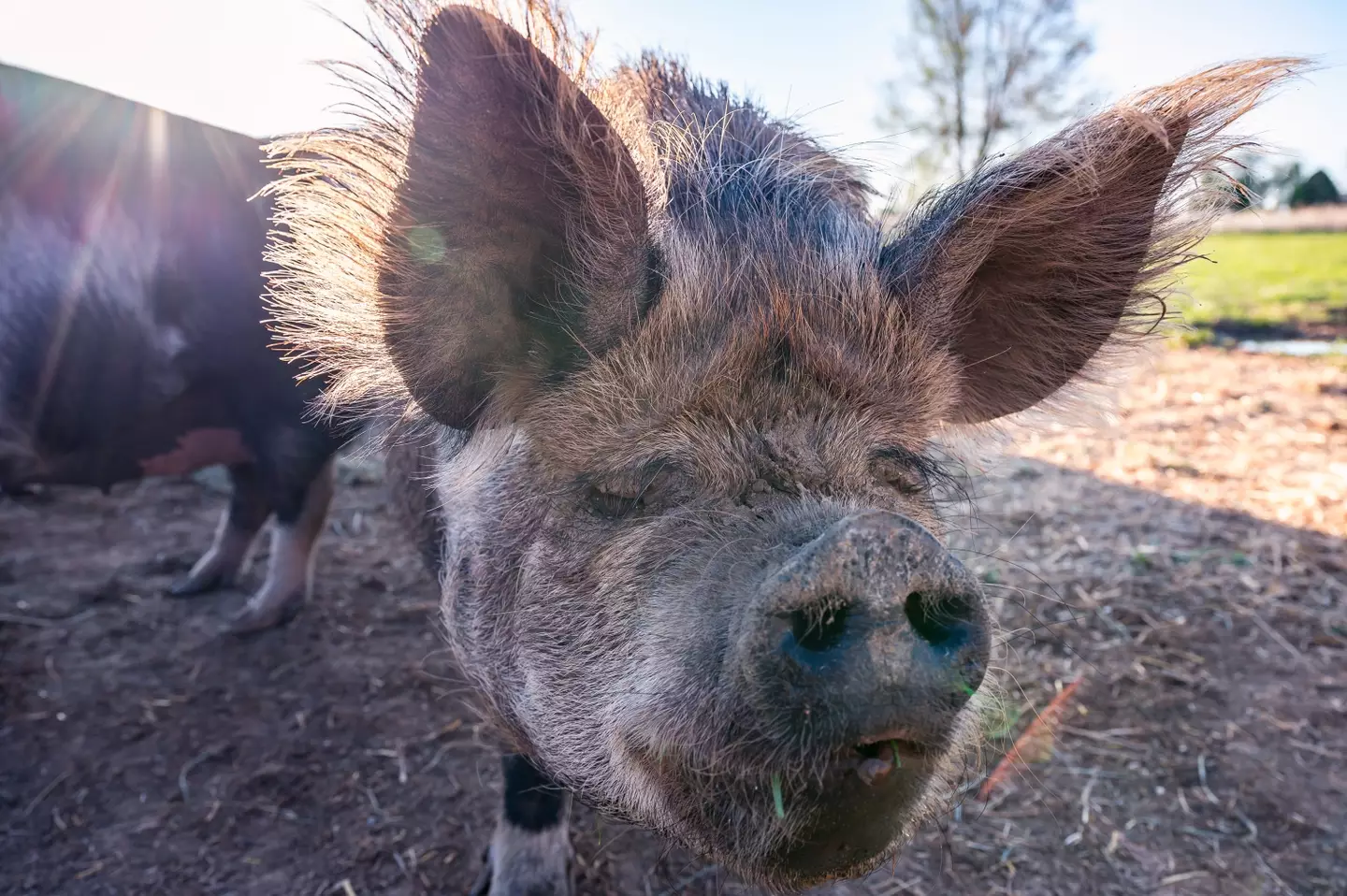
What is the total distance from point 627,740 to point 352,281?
119 centimetres

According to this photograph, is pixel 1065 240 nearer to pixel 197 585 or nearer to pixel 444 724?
pixel 444 724

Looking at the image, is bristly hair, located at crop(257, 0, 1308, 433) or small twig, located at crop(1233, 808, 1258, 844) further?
small twig, located at crop(1233, 808, 1258, 844)

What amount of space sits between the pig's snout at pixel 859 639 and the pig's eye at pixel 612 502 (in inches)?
19.2

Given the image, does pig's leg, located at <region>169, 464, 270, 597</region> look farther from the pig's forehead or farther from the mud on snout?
the mud on snout

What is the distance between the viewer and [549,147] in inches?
64.5

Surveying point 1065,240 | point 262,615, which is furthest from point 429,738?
point 1065,240

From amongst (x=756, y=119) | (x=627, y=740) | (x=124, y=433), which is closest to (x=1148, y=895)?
(x=627, y=740)

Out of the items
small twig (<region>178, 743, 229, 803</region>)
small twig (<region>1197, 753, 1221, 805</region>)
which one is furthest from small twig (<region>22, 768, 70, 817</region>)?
small twig (<region>1197, 753, 1221, 805</region>)

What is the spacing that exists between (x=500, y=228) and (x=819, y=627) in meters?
1.13

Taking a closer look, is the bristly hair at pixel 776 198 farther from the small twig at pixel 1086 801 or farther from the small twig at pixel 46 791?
the small twig at pixel 46 791

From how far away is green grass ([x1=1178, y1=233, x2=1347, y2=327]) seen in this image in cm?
1478

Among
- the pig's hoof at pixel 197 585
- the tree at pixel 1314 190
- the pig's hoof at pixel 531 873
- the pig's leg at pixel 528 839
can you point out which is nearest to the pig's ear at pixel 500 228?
the pig's leg at pixel 528 839

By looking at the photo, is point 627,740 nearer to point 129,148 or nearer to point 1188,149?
point 1188,149

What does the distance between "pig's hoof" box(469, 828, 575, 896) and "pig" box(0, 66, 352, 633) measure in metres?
1.78
